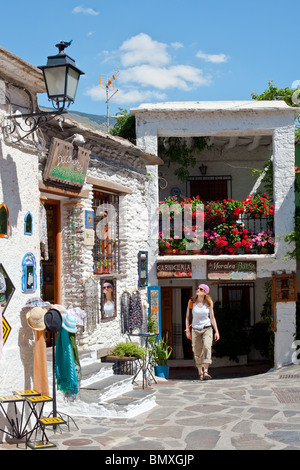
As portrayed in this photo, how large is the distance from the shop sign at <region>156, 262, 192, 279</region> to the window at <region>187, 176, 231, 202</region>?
11.2 ft

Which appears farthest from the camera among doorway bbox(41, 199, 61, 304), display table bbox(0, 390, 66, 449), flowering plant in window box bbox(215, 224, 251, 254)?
flowering plant in window box bbox(215, 224, 251, 254)

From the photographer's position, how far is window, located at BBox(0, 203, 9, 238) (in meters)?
5.98

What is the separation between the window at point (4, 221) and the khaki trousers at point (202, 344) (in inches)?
193

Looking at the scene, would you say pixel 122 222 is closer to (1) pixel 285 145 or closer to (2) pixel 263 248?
(2) pixel 263 248

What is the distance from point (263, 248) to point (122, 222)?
12.1 ft

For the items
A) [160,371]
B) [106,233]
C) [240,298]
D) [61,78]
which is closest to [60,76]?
[61,78]

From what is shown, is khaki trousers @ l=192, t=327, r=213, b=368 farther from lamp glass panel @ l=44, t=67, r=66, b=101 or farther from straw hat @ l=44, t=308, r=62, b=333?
lamp glass panel @ l=44, t=67, r=66, b=101

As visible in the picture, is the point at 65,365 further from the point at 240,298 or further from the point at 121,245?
the point at 240,298

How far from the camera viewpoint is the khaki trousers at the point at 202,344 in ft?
32.6

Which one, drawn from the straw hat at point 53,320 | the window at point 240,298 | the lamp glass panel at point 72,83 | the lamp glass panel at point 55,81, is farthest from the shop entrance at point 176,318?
the lamp glass panel at point 55,81

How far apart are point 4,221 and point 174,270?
691cm

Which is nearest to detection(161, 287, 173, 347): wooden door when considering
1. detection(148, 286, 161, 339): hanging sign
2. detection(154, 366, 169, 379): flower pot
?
detection(148, 286, 161, 339): hanging sign

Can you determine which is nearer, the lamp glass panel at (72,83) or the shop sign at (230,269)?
the lamp glass panel at (72,83)

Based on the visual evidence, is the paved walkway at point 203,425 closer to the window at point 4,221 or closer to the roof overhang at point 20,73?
the window at point 4,221
